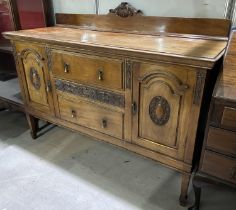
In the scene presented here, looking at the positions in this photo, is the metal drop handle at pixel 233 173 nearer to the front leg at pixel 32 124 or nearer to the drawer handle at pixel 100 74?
the drawer handle at pixel 100 74

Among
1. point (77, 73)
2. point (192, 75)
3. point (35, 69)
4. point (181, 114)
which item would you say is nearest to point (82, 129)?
point (77, 73)

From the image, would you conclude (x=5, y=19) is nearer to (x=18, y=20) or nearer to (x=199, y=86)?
(x=18, y=20)

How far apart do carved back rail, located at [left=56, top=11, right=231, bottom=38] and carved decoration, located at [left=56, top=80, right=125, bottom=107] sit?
19.3 inches

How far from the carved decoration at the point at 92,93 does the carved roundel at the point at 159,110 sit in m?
0.17

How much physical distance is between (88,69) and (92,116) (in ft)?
0.97

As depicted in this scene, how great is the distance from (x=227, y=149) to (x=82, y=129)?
86 centimetres

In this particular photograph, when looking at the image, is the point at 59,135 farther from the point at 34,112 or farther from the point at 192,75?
the point at 192,75

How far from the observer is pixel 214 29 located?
1263 mm

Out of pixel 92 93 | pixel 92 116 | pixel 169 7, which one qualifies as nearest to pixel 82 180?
pixel 92 116

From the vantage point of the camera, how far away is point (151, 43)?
120 cm

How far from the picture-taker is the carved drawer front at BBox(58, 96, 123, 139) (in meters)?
1.31

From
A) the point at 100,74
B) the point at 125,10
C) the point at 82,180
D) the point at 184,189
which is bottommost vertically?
the point at 82,180

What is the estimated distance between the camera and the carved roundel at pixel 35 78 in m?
1.55

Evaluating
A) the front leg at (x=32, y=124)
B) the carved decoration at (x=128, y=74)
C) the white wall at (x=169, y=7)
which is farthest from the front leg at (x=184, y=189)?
the front leg at (x=32, y=124)
